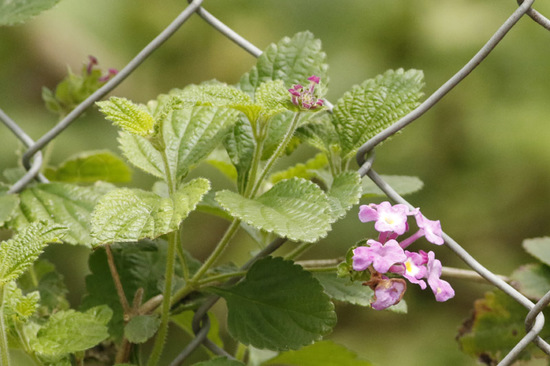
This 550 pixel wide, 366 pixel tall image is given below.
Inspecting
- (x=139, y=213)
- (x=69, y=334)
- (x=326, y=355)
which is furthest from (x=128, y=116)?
(x=326, y=355)

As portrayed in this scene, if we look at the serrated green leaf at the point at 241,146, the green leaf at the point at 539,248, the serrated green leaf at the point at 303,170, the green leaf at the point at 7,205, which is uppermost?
the green leaf at the point at 539,248

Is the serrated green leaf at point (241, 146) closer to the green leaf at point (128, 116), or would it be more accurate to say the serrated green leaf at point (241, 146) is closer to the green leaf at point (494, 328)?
the green leaf at point (128, 116)

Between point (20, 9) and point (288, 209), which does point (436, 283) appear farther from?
point (20, 9)

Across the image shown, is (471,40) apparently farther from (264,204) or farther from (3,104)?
(264,204)

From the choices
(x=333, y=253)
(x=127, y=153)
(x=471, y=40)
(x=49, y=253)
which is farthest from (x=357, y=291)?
(x=471, y=40)

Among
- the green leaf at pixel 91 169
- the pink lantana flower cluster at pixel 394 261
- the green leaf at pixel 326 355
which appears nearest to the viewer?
the pink lantana flower cluster at pixel 394 261

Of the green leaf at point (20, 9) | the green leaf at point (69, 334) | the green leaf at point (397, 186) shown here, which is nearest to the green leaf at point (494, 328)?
the green leaf at point (397, 186)
